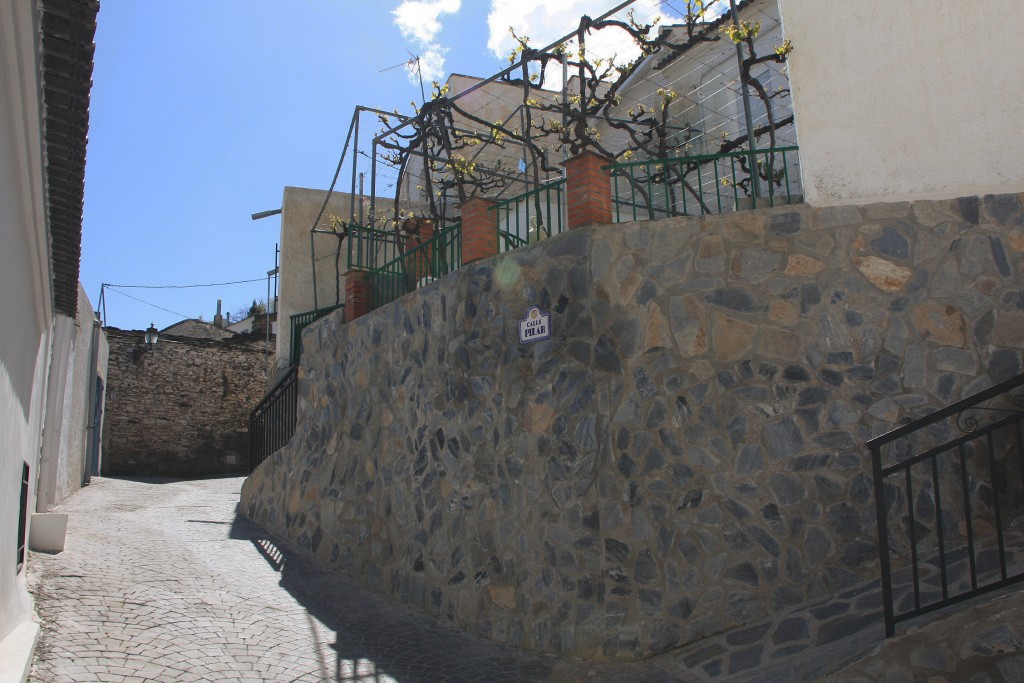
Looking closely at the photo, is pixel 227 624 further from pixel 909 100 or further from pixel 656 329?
pixel 909 100

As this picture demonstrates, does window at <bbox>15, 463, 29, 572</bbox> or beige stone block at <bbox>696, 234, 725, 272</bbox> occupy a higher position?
beige stone block at <bbox>696, 234, 725, 272</bbox>

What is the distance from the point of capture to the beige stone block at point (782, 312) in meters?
5.98

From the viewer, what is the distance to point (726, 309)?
19.8 ft

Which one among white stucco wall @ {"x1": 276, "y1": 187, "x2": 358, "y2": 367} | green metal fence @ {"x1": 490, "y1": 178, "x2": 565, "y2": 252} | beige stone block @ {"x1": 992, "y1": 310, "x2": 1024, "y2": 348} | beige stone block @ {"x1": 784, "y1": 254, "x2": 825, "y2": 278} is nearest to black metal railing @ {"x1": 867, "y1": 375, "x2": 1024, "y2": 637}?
beige stone block @ {"x1": 992, "y1": 310, "x2": 1024, "y2": 348}

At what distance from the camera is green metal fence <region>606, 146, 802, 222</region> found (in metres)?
7.08

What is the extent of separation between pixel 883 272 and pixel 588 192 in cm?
234

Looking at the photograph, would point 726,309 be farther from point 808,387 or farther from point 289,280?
point 289,280

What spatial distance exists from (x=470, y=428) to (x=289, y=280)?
10339mm

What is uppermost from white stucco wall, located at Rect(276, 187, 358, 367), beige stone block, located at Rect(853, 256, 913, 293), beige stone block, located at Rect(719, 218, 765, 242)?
white stucco wall, located at Rect(276, 187, 358, 367)

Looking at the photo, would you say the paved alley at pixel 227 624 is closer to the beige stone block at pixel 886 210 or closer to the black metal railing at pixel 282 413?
the black metal railing at pixel 282 413

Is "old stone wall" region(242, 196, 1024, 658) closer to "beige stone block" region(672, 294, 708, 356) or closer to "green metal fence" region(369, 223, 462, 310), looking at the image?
"beige stone block" region(672, 294, 708, 356)

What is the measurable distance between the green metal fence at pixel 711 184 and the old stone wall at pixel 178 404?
12617 millimetres

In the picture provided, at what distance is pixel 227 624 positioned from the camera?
6.41 meters

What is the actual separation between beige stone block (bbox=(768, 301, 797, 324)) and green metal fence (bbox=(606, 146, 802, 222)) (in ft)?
3.17
